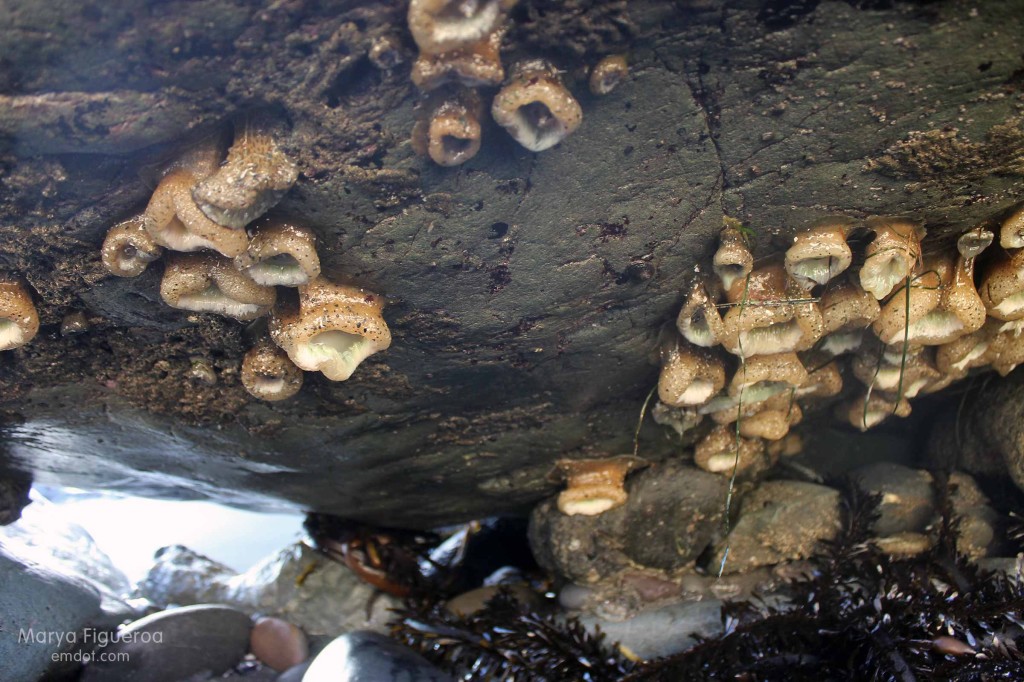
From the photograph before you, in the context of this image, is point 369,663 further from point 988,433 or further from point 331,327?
point 988,433

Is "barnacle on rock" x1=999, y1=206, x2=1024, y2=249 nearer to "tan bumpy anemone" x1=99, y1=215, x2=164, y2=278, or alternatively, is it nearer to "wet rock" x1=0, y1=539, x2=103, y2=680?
"tan bumpy anemone" x1=99, y1=215, x2=164, y2=278

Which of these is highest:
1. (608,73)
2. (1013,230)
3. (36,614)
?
(608,73)

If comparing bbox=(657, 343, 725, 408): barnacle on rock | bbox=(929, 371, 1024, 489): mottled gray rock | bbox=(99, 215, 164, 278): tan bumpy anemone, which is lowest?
bbox=(929, 371, 1024, 489): mottled gray rock

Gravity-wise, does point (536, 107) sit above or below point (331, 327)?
above

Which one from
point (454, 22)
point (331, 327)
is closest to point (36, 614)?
point (331, 327)

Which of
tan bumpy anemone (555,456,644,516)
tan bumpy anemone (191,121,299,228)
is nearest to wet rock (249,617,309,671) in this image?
tan bumpy anemone (555,456,644,516)

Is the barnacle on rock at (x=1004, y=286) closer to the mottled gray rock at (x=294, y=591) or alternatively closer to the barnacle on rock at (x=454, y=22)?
the barnacle on rock at (x=454, y=22)

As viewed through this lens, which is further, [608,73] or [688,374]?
[688,374]

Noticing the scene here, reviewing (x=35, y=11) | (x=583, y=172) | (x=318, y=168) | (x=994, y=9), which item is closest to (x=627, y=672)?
(x=583, y=172)
